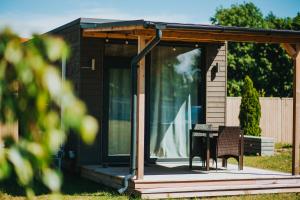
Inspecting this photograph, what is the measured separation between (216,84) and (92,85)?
2.67m

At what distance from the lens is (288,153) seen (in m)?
15.1

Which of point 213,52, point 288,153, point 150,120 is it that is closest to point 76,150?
point 150,120

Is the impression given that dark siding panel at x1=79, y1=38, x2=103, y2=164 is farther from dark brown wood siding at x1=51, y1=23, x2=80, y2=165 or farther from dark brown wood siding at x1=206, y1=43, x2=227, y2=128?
dark brown wood siding at x1=206, y1=43, x2=227, y2=128

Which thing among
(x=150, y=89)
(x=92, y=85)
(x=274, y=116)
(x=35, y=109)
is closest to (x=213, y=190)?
(x=150, y=89)

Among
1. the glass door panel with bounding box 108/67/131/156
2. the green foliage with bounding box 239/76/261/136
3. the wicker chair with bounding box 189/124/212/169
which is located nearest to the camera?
the wicker chair with bounding box 189/124/212/169

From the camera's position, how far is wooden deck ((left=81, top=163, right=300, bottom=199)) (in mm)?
7793

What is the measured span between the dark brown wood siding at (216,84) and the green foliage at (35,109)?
9719 mm

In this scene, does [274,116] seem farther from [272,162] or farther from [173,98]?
[173,98]

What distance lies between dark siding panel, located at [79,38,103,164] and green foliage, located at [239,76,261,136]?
762 cm

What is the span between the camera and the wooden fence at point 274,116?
19.5m

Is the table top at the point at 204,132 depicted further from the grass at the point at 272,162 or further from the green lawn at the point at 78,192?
the grass at the point at 272,162

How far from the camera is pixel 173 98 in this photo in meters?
10.6

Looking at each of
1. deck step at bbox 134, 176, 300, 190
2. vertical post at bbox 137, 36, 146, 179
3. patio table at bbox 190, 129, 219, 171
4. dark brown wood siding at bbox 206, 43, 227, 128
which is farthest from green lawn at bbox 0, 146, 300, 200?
dark brown wood siding at bbox 206, 43, 227, 128

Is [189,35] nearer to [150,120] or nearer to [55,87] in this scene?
[150,120]
